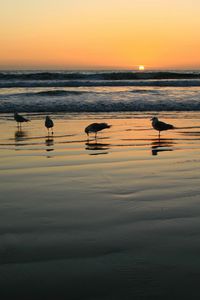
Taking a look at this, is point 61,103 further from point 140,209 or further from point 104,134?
point 140,209

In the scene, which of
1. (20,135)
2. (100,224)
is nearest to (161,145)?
(20,135)

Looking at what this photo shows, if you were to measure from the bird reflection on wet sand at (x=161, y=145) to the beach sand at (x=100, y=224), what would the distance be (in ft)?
0.49

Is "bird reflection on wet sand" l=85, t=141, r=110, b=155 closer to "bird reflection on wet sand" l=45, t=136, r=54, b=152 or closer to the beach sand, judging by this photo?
the beach sand

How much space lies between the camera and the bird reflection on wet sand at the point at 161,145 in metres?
9.02

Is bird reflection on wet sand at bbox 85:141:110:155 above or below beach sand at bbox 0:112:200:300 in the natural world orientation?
above

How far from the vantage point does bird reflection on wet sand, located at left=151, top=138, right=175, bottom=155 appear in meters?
9.02

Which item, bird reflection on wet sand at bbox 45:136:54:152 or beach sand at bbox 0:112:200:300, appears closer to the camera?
beach sand at bbox 0:112:200:300

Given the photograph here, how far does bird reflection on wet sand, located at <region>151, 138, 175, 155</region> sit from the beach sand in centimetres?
15

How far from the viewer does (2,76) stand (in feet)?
138

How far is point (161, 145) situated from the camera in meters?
9.81

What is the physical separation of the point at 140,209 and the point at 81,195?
90cm

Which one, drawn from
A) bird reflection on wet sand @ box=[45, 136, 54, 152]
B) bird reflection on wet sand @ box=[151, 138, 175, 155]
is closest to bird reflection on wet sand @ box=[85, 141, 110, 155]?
bird reflection on wet sand @ box=[45, 136, 54, 152]

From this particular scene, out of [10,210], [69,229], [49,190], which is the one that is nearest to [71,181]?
[49,190]

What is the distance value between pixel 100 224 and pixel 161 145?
18.7 feet
